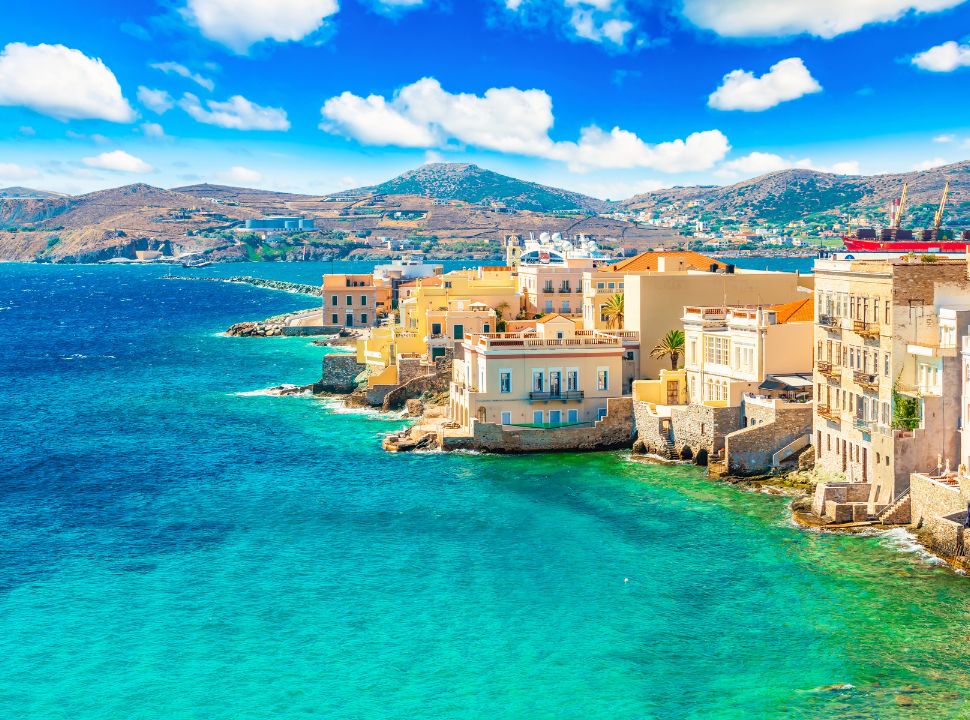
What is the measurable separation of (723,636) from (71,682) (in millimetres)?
16479

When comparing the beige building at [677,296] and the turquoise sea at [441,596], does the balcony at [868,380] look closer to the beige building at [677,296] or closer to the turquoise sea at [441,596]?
the turquoise sea at [441,596]

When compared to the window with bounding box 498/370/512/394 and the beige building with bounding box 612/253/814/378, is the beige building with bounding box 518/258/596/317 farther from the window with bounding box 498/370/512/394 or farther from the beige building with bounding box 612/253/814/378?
the window with bounding box 498/370/512/394

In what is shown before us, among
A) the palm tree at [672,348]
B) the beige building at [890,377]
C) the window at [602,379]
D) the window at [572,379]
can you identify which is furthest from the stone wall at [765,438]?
the palm tree at [672,348]

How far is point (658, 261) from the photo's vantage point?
7006 cm

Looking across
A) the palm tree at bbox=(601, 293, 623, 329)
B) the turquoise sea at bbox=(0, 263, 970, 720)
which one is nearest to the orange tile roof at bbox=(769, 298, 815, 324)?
the turquoise sea at bbox=(0, 263, 970, 720)

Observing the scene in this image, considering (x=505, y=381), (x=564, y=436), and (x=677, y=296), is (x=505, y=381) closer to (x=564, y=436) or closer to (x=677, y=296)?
(x=564, y=436)

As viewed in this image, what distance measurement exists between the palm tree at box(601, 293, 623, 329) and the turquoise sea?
15.3m

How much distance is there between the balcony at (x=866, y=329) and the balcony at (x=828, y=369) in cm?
214

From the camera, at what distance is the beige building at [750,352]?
1831 inches

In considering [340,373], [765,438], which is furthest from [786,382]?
[340,373]

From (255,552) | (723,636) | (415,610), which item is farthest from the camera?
(255,552)

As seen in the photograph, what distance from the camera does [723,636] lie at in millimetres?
28453

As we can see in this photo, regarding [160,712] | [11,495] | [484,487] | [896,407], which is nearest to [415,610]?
[160,712]

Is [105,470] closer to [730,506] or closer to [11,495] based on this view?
[11,495]
